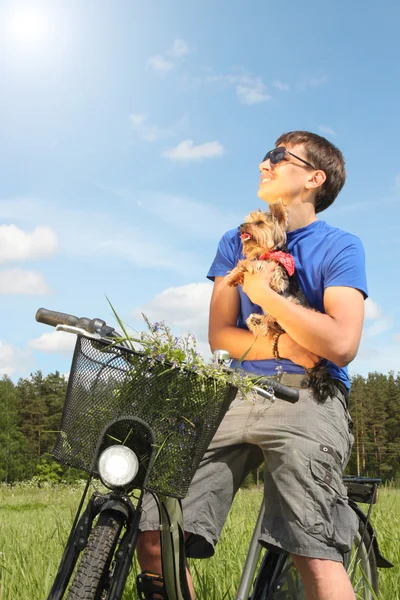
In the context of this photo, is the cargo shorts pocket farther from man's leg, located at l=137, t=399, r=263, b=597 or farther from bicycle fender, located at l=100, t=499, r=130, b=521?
bicycle fender, located at l=100, t=499, r=130, b=521

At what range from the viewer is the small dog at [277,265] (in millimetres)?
2682

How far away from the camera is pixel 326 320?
2.59 m

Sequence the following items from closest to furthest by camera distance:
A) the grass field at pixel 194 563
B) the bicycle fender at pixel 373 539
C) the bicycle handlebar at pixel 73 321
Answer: the bicycle handlebar at pixel 73 321
the bicycle fender at pixel 373 539
the grass field at pixel 194 563

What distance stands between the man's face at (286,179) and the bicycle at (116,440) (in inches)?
50.6

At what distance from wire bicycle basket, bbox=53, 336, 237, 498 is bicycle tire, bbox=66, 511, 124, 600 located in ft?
0.50

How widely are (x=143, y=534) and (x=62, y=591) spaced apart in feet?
1.69

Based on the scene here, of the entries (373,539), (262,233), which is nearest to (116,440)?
(262,233)

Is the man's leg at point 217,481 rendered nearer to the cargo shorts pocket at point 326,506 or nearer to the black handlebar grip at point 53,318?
the cargo shorts pocket at point 326,506

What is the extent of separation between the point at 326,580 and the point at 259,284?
3.84ft

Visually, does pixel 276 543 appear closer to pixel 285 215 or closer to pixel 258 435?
pixel 258 435

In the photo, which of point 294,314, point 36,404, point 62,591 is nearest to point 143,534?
point 62,591

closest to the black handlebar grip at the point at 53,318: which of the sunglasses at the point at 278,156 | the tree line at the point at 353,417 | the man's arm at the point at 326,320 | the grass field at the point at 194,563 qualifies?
the man's arm at the point at 326,320

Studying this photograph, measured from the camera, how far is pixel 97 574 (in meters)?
1.92

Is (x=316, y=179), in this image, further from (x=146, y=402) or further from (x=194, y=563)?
(x=194, y=563)
